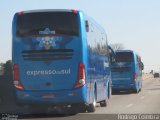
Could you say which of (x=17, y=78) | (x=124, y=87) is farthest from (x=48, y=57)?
(x=124, y=87)

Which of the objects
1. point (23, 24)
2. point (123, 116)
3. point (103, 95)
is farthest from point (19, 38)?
point (103, 95)

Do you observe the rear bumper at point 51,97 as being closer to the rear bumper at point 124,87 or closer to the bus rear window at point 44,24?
the bus rear window at point 44,24

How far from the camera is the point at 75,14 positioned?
19891 mm

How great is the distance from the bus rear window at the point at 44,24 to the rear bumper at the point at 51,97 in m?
2.11

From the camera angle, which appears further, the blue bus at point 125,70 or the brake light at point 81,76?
the blue bus at point 125,70

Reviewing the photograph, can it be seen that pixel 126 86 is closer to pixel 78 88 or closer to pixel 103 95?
pixel 103 95

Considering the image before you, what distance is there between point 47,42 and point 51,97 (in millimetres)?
2003

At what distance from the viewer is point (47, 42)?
787 inches

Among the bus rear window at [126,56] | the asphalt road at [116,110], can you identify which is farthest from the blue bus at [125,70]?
the asphalt road at [116,110]

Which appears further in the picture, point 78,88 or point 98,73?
point 98,73

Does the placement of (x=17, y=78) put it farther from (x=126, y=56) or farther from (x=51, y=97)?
(x=126, y=56)

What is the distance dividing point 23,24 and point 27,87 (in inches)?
90.6

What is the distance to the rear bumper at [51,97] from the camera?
19.9 m

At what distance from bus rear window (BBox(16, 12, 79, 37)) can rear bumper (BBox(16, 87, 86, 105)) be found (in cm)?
211
